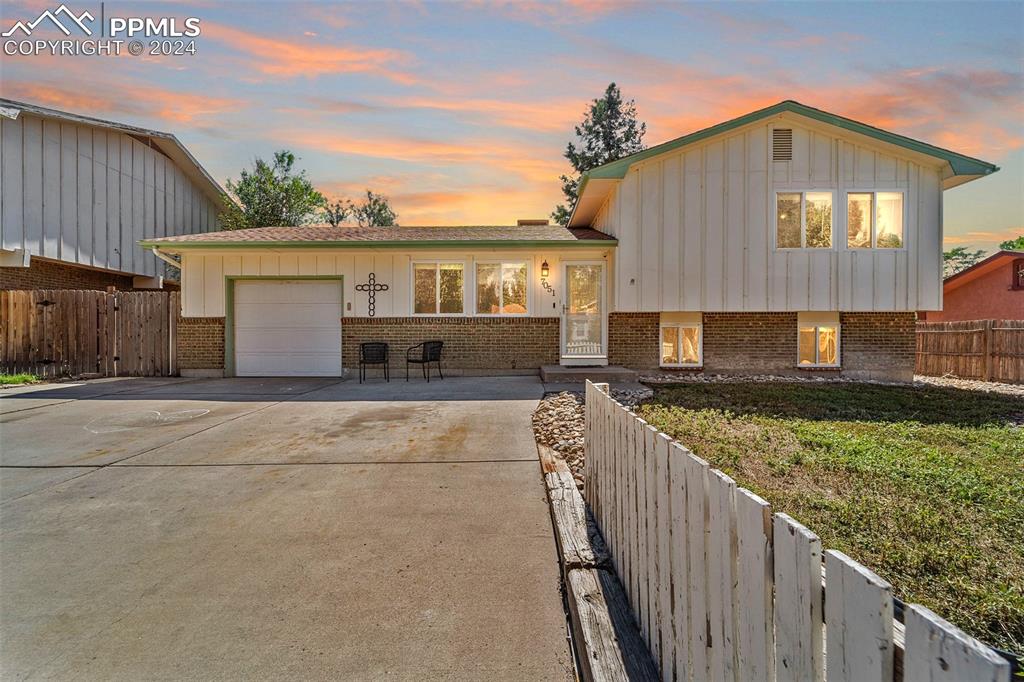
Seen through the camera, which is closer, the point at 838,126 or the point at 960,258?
the point at 838,126

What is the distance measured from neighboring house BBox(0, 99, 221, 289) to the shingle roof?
209 inches

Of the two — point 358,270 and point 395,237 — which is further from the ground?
point 395,237

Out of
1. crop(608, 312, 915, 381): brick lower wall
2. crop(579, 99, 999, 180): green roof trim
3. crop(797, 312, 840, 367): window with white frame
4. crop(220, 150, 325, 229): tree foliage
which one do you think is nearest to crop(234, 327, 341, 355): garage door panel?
crop(608, 312, 915, 381): brick lower wall

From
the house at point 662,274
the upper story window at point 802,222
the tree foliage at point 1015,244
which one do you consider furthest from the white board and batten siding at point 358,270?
the tree foliage at point 1015,244

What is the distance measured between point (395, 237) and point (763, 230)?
8.74m

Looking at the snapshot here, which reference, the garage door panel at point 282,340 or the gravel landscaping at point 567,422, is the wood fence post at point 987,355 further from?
the garage door panel at point 282,340

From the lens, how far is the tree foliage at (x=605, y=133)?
33250 mm

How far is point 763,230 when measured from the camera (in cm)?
1116

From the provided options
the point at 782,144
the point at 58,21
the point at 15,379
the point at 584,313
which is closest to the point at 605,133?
the point at 782,144

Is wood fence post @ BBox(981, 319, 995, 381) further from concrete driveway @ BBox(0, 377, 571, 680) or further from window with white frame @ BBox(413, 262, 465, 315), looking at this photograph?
concrete driveway @ BBox(0, 377, 571, 680)

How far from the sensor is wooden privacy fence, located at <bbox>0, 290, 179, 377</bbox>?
12.6 m

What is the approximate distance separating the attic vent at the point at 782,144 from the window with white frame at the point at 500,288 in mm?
6113

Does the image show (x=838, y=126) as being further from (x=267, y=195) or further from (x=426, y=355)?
(x=267, y=195)

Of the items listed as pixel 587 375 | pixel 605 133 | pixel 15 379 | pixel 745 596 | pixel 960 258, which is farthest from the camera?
pixel 960 258
